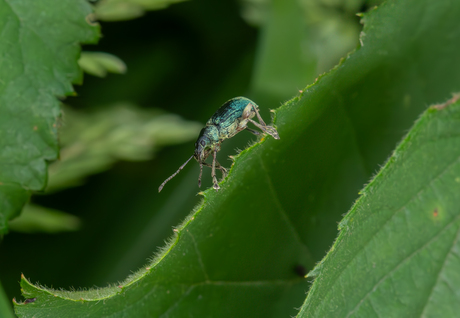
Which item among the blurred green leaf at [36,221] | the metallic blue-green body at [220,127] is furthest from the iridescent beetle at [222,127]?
the blurred green leaf at [36,221]

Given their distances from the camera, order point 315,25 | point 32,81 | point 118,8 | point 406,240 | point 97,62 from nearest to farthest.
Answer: point 406,240
point 32,81
point 118,8
point 97,62
point 315,25

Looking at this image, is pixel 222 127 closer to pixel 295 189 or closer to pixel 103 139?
pixel 103 139

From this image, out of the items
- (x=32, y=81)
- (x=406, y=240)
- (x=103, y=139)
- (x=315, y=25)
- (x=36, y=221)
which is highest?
(x=315, y=25)

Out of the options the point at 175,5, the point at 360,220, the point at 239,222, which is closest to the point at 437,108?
the point at 360,220

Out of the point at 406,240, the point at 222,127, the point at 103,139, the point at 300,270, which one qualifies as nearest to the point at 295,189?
the point at 300,270

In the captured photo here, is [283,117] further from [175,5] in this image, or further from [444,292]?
[175,5]

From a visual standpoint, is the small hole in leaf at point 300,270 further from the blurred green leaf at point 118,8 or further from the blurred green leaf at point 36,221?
the blurred green leaf at point 118,8
